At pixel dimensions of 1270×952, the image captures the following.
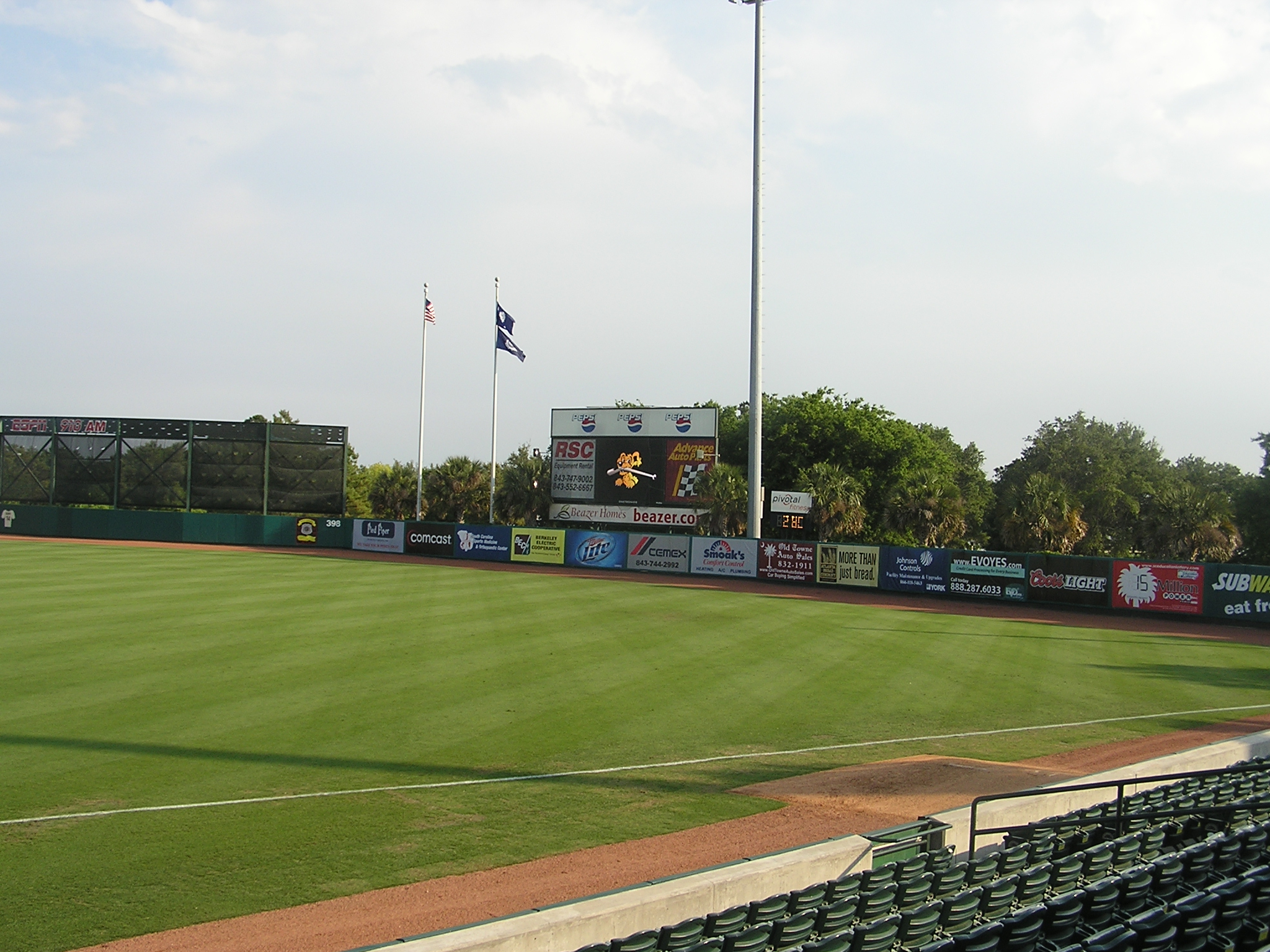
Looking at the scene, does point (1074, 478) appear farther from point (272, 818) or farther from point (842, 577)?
point (272, 818)

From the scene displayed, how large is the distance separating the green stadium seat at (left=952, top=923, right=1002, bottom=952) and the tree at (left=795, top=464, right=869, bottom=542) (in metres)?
42.2

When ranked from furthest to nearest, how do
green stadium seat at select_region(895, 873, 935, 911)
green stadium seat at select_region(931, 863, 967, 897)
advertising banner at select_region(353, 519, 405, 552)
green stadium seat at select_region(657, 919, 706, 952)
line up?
1. advertising banner at select_region(353, 519, 405, 552)
2. green stadium seat at select_region(931, 863, 967, 897)
3. green stadium seat at select_region(895, 873, 935, 911)
4. green stadium seat at select_region(657, 919, 706, 952)

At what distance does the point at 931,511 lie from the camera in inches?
1865

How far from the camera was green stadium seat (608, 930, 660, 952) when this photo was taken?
525cm

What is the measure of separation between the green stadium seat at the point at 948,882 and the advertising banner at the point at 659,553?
35769 millimetres

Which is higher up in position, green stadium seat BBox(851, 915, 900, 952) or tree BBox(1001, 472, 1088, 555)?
tree BBox(1001, 472, 1088, 555)

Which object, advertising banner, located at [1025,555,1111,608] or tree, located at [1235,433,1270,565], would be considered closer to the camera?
advertising banner, located at [1025,555,1111,608]

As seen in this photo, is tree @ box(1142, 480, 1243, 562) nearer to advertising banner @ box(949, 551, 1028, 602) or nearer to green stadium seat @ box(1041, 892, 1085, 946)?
advertising banner @ box(949, 551, 1028, 602)

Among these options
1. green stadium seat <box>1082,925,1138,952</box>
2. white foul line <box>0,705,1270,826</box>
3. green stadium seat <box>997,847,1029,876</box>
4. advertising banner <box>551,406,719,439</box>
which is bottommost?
white foul line <box>0,705,1270,826</box>

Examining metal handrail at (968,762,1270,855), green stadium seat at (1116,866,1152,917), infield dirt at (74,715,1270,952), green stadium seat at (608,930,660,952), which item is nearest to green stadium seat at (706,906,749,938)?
green stadium seat at (608,930,660,952)

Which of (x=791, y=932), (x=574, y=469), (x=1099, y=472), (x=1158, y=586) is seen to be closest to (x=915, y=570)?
(x=1158, y=586)

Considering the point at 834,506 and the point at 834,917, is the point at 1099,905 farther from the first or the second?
the point at 834,506

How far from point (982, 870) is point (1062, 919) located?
1.05m

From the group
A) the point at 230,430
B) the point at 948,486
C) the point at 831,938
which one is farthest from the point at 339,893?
the point at 230,430
